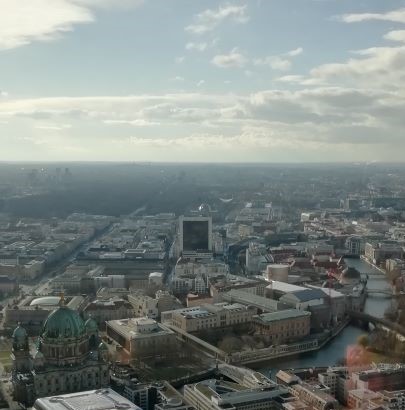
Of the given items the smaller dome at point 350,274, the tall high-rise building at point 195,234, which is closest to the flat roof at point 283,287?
the smaller dome at point 350,274

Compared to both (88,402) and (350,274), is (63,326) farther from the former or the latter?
(350,274)

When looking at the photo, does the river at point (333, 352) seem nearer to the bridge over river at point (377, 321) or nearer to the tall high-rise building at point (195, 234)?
the bridge over river at point (377, 321)

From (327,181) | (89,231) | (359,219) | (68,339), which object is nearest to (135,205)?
(89,231)

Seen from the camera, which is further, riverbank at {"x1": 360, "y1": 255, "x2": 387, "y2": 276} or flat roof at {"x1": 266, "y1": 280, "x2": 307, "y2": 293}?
riverbank at {"x1": 360, "y1": 255, "x2": 387, "y2": 276}

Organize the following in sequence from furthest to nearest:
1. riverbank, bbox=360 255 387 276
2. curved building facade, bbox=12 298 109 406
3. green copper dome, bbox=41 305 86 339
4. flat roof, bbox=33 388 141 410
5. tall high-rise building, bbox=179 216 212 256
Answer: tall high-rise building, bbox=179 216 212 256 → riverbank, bbox=360 255 387 276 → green copper dome, bbox=41 305 86 339 → curved building facade, bbox=12 298 109 406 → flat roof, bbox=33 388 141 410

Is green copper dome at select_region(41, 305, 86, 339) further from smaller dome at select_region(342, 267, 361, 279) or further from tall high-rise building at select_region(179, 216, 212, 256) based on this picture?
tall high-rise building at select_region(179, 216, 212, 256)

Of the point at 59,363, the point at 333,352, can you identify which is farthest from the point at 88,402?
the point at 333,352

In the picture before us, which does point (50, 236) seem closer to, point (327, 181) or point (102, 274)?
point (102, 274)

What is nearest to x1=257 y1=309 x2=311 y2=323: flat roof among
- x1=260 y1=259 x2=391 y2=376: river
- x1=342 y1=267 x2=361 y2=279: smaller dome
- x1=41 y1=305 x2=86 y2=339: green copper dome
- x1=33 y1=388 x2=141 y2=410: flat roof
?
x1=260 y1=259 x2=391 y2=376: river

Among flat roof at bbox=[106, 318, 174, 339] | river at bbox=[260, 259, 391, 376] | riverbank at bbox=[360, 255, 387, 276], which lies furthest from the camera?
riverbank at bbox=[360, 255, 387, 276]
